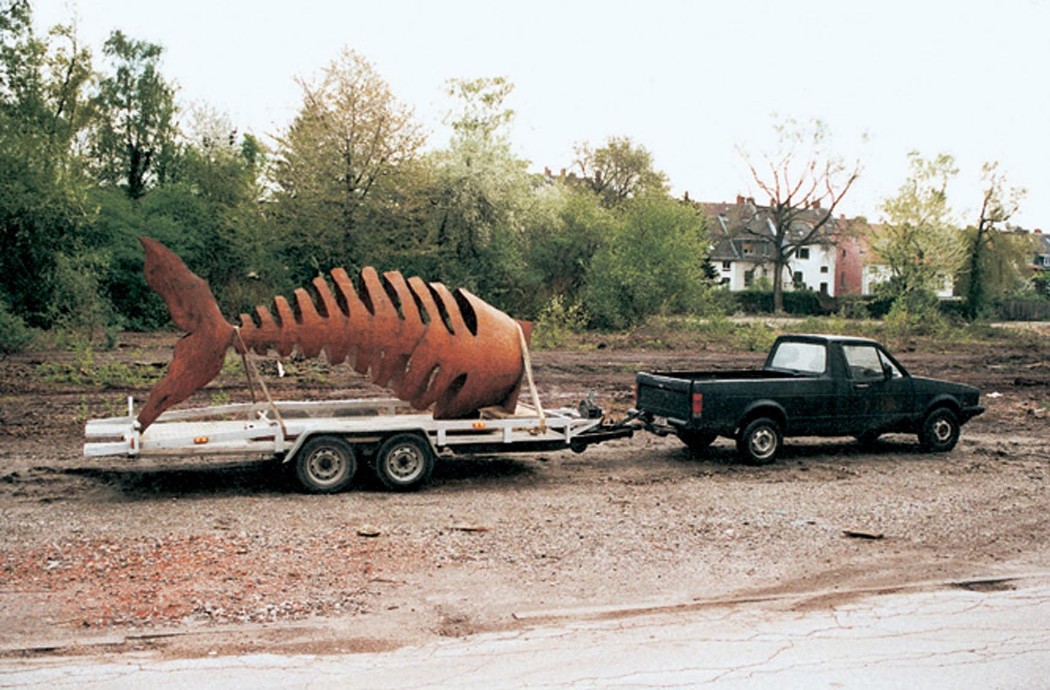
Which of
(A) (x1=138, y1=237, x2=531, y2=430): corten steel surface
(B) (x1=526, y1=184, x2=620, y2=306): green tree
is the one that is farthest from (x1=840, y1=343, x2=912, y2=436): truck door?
(B) (x1=526, y1=184, x2=620, y2=306): green tree

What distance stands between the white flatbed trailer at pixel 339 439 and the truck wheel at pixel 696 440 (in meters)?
1.76

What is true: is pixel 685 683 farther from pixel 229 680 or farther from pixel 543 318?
pixel 543 318

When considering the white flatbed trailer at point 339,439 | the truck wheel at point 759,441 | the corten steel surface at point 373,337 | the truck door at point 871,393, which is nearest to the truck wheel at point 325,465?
the white flatbed trailer at point 339,439

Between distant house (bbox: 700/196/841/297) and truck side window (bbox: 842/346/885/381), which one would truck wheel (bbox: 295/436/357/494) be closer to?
truck side window (bbox: 842/346/885/381)

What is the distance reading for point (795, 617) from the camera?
6.96 meters

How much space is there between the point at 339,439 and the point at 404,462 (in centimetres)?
81

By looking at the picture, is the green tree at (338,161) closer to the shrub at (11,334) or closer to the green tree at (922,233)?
the shrub at (11,334)

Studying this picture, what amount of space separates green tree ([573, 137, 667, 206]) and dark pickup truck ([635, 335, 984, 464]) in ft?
177

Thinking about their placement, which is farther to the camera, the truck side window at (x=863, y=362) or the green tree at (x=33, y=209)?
the green tree at (x=33, y=209)

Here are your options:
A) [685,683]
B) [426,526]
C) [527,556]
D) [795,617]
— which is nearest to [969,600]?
[795,617]

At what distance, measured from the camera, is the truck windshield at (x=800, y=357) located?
44.8 feet

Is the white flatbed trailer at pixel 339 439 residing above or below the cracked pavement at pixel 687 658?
above

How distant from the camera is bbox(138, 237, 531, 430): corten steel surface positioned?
1034 cm

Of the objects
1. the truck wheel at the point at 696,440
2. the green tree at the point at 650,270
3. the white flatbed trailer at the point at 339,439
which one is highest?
the green tree at the point at 650,270
